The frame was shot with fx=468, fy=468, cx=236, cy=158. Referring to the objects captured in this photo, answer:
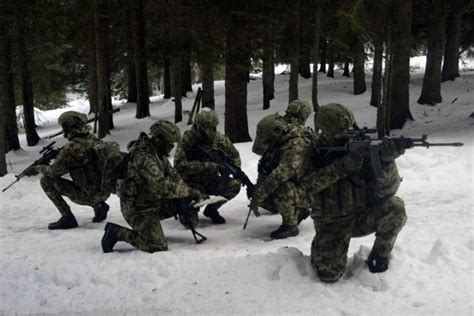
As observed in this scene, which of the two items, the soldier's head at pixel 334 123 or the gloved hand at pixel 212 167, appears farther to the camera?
the gloved hand at pixel 212 167

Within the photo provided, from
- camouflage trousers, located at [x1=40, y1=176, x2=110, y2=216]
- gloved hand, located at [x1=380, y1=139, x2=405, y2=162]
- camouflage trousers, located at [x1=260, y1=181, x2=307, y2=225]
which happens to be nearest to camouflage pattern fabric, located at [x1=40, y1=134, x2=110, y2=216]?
camouflage trousers, located at [x1=40, y1=176, x2=110, y2=216]

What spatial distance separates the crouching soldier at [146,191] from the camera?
500cm

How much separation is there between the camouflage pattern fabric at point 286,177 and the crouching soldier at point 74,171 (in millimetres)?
2373

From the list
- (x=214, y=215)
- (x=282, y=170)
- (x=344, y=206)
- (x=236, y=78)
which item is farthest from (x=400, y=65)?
(x=344, y=206)

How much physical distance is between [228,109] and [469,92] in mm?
10134

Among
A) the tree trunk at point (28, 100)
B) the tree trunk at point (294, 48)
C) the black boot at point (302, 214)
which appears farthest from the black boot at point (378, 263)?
the tree trunk at point (28, 100)

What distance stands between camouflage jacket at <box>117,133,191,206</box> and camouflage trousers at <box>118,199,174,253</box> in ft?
0.27

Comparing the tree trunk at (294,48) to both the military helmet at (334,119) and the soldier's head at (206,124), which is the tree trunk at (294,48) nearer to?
the soldier's head at (206,124)

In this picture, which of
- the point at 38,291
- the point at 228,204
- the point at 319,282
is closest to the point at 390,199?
the point at 319,282

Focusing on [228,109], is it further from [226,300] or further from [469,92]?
[469,92]

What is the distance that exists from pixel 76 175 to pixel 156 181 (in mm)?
2055

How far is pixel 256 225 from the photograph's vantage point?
21.1ft

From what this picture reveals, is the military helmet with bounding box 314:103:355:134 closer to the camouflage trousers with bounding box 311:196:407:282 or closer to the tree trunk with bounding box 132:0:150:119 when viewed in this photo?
the camouflage trousers with bounding box 311:196:407:282

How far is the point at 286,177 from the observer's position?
18.6 ft
